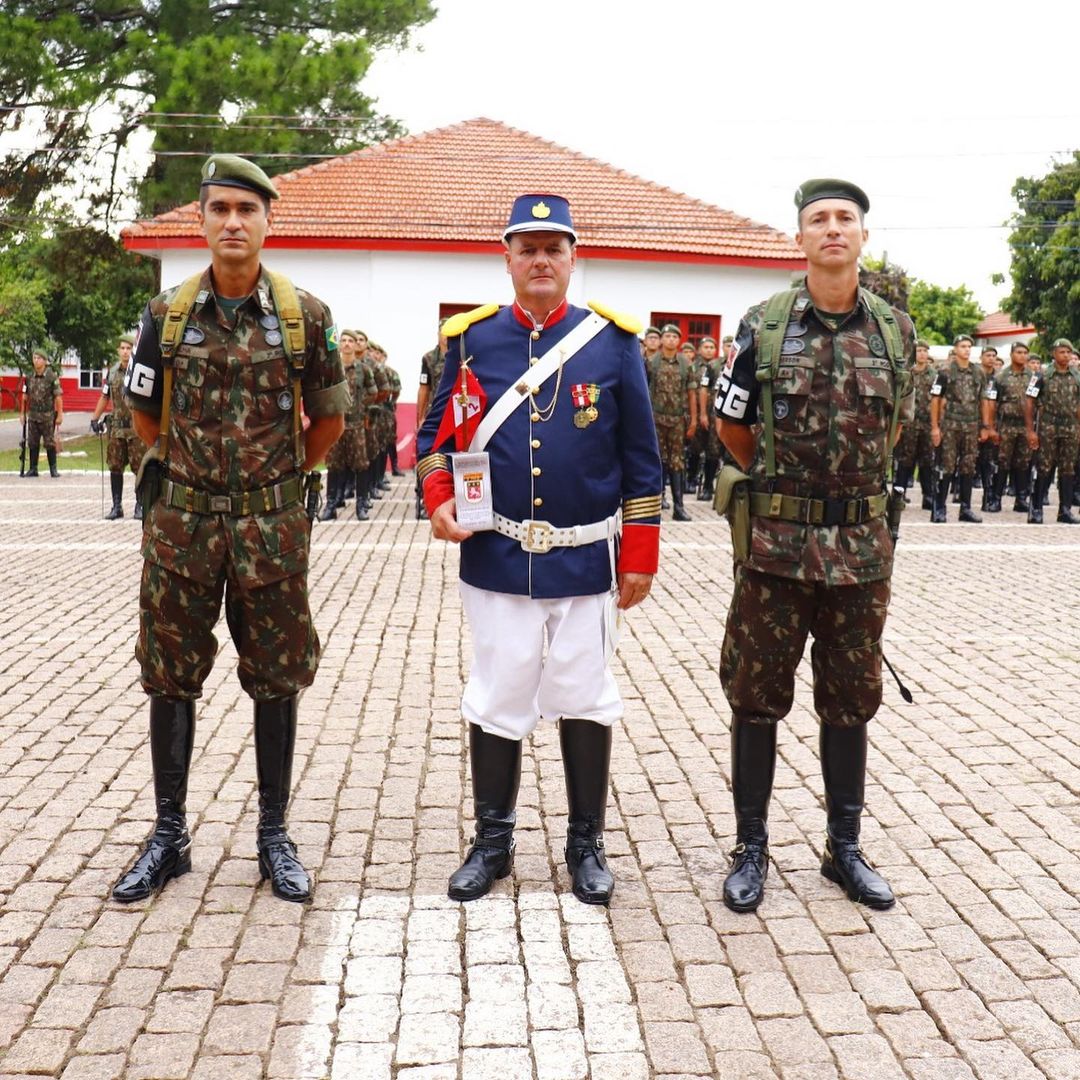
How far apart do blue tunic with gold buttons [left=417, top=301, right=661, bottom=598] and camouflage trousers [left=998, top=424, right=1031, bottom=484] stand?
1398 cm

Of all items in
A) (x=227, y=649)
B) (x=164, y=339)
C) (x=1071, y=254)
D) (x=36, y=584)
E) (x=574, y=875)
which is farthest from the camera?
(x=1071, y=254)

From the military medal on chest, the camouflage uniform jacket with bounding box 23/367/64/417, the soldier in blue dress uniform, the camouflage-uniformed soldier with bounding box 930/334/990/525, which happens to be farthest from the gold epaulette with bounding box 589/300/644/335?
the camouflage uniform jacket with bounding box 23/367/64/417

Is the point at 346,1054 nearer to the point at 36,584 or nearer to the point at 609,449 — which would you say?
the point at 609,449

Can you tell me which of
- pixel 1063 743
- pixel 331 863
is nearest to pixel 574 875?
pixel 331 863

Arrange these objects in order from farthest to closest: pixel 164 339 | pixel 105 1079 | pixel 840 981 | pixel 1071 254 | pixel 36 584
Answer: pixel 1071 254 → pixel 36 584 → pixel 164 339 → pixel 840 981 → pixel 105 1079

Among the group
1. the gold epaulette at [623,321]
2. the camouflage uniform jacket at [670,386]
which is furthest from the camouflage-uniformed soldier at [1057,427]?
the gold epaulette at [623,321]

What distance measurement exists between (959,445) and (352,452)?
7.56 metres

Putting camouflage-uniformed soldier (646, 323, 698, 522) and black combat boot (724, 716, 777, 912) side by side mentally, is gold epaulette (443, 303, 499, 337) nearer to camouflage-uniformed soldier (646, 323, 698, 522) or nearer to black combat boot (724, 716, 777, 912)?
black combat boot (724, 716, 777, 912)

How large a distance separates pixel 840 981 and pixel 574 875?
977 millimetres

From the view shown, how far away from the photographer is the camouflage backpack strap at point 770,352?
4172mm

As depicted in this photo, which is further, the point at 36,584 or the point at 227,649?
the point at 36,584

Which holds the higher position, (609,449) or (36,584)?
(609,449)

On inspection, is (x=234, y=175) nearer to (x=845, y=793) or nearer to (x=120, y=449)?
(x=845, y=793)

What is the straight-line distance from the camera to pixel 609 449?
4352 mm
